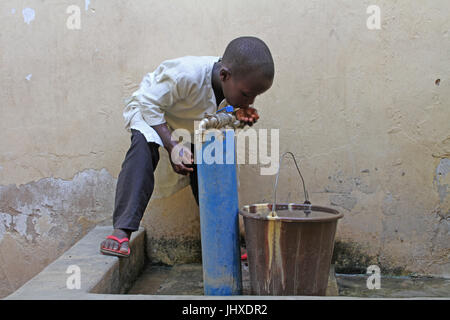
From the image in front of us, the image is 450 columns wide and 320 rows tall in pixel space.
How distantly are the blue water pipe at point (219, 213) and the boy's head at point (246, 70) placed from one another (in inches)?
8.5

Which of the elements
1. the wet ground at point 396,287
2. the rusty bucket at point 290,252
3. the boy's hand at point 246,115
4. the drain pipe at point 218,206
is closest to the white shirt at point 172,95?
the boy's hand at point 246,115

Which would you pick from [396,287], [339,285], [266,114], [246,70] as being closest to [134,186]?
[246,70]

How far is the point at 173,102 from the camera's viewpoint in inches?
94.0

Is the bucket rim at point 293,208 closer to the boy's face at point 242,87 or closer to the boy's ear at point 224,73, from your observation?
the boy's face at point 242,87

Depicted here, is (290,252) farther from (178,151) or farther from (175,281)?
(175,281)

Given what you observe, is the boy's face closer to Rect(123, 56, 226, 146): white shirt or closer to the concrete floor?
Rect(123, 56, 226, 146): white shirt

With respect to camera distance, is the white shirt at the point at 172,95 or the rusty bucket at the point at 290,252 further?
the white shirt at the point at 172,95

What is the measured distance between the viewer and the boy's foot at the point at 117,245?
84.0 inches

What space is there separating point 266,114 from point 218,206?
94cm

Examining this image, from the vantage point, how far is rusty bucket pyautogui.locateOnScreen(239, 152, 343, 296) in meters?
1.82

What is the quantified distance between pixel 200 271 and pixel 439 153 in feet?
5.26

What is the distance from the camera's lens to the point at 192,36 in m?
2.73
